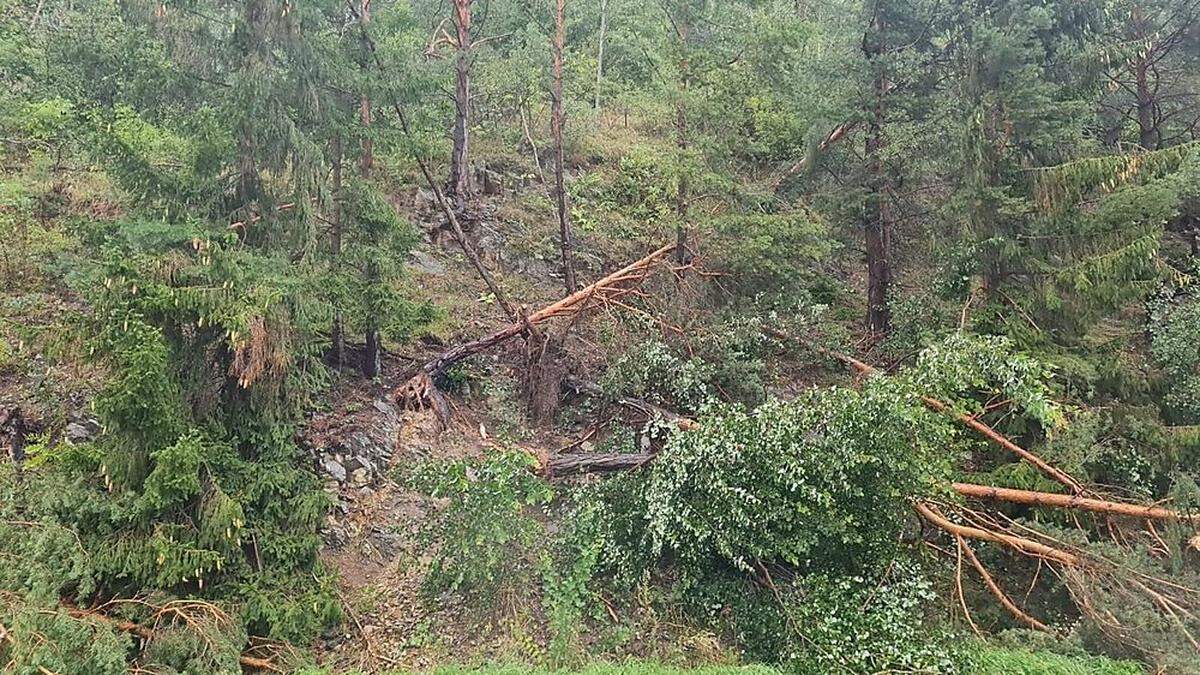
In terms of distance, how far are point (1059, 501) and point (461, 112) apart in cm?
1143

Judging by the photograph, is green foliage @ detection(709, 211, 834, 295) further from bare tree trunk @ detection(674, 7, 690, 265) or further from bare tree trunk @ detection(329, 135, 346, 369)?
bare tree trunk @ detection(329, 135, 346, 369)

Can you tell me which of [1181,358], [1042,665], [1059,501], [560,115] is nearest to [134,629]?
[1042,665]

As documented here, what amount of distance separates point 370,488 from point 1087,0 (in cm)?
1212

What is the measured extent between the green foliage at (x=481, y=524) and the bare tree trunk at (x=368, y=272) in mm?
2789

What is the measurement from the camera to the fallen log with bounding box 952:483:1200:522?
707 centimetres

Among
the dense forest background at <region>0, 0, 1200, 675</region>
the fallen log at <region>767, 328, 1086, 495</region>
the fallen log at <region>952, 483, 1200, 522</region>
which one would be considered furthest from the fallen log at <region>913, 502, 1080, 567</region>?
the fallen log at <region>767, 328, 1086, 495</region>

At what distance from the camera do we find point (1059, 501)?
745 centimetres

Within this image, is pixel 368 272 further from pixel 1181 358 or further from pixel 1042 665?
pixel 1181 358

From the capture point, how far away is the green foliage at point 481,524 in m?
6.97

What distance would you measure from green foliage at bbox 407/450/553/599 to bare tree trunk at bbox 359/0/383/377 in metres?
2.79

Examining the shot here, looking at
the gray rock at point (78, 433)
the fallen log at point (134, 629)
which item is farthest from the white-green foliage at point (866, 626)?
the gray rock at point (78, 433)

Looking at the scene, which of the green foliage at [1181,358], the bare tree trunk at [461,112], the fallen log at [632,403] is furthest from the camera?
the bare tree trunk at [461,112]

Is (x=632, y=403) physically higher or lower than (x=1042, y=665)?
higher

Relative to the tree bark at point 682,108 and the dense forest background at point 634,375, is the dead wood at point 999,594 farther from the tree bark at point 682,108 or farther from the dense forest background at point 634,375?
the tree bark at point 682,108
